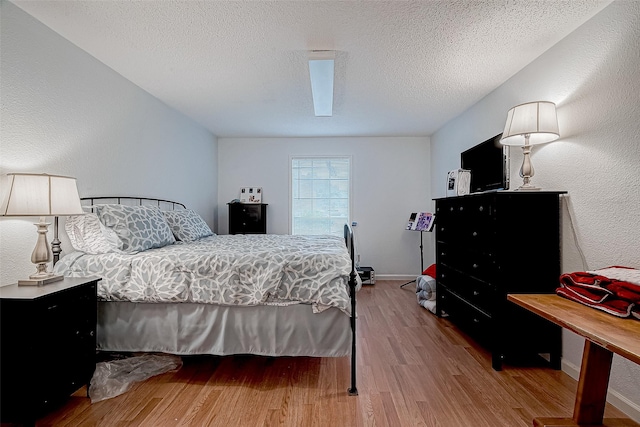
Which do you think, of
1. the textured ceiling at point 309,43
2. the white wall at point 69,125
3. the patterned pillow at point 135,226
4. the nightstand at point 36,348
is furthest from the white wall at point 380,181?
the nightstand at point 36,348

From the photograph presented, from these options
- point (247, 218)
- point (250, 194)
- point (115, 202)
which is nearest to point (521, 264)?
point (115, 202)

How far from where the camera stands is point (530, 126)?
210 centimetres

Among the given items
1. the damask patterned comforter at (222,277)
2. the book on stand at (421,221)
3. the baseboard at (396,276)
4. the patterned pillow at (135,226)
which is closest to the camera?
the damask patterned comforter at (222,277)

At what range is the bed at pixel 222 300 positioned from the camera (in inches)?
79.0

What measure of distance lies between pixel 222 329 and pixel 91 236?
3.78ft

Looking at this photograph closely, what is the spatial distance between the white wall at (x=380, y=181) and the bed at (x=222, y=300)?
3.03 metres

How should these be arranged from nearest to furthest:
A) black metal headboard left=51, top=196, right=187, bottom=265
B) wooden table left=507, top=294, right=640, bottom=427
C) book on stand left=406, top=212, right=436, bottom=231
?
wooden table left=507, top=294, right=640, bottom=427 → black metal headboard left=51, top=196, right=187, bottom=265 → book on stand left=406, top=212, right=436, bottom=231

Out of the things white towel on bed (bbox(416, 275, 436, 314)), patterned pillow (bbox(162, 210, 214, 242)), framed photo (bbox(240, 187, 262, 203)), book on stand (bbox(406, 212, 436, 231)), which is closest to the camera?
patterned pillow (bbox(162, 210, 214, 242))

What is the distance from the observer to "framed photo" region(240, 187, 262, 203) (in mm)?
5109

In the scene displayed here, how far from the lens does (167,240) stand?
267cm

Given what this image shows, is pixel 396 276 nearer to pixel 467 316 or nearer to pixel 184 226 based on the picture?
pixel 467 316

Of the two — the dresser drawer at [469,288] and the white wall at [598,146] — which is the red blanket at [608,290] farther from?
the dresser drawer at [469,288]

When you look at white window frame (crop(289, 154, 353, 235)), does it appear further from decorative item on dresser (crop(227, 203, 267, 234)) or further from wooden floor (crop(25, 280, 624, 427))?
wooden floor (crop(25, 280, 624, 427))

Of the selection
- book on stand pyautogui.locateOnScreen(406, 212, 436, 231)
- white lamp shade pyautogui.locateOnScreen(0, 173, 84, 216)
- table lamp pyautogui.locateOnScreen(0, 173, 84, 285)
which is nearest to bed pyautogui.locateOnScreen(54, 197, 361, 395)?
table lamp pyautogui.locateOnScreen(0, 173, 84, 285)
